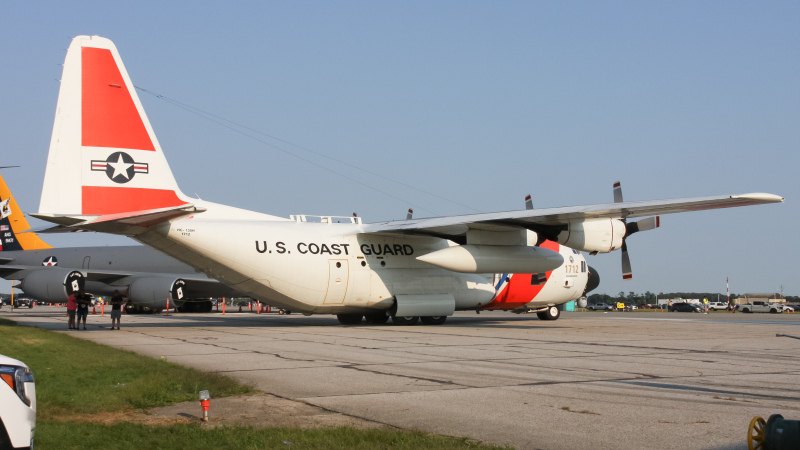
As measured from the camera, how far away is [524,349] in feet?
52.7

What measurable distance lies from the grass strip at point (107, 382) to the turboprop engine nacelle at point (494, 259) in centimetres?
1069

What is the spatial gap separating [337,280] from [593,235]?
9020 millimetres

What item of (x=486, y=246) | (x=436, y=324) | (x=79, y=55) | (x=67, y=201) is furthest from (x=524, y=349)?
(x=79, y=55)

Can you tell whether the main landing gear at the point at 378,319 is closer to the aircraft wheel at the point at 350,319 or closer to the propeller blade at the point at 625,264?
the aircraft wheel at the point at 350,319

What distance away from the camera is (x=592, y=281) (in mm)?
31062

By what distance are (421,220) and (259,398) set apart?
1555 centimetres

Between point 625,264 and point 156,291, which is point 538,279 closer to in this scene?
point 625,264

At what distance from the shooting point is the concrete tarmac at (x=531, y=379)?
7383 millimetres

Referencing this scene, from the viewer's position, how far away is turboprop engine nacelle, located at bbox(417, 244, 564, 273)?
2269cm

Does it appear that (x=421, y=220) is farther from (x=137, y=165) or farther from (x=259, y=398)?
(x=259, y=398)

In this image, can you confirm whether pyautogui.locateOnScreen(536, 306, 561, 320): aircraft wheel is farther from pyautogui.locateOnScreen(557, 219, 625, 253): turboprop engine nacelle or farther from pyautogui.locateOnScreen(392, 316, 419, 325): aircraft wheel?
pyautogui.locateOnScreen(392, 316, 419, 325): aircraft wheel

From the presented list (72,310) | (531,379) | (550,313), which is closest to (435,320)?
(550,313)

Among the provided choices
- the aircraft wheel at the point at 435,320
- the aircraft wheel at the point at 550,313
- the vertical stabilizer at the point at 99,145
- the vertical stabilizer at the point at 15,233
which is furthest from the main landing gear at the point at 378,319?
the vertical stabilizer at the point at 15,233

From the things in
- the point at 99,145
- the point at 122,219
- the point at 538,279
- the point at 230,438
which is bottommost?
the point at 230,438
